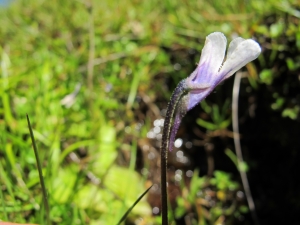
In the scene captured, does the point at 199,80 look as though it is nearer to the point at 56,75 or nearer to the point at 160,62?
the point at 56,75

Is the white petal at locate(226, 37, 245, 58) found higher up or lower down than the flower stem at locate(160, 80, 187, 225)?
higher up

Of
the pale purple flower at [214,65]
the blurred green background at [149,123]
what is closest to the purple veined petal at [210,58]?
the pale purple flower at [214,65]

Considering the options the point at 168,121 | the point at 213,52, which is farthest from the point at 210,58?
the point at 168,121

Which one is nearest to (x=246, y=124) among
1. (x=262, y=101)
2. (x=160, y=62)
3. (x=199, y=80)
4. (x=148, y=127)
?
(x=262, y=101)

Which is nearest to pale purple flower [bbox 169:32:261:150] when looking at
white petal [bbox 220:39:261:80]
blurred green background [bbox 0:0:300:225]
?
white petal [bbox 220:39:261:80]

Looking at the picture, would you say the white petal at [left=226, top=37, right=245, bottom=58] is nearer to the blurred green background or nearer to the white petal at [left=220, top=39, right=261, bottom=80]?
the white petal at [left=220, top=39, right=261, bottom=80]

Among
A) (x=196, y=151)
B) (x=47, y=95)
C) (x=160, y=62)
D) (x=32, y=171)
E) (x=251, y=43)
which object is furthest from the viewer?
(x=160, y=62)
